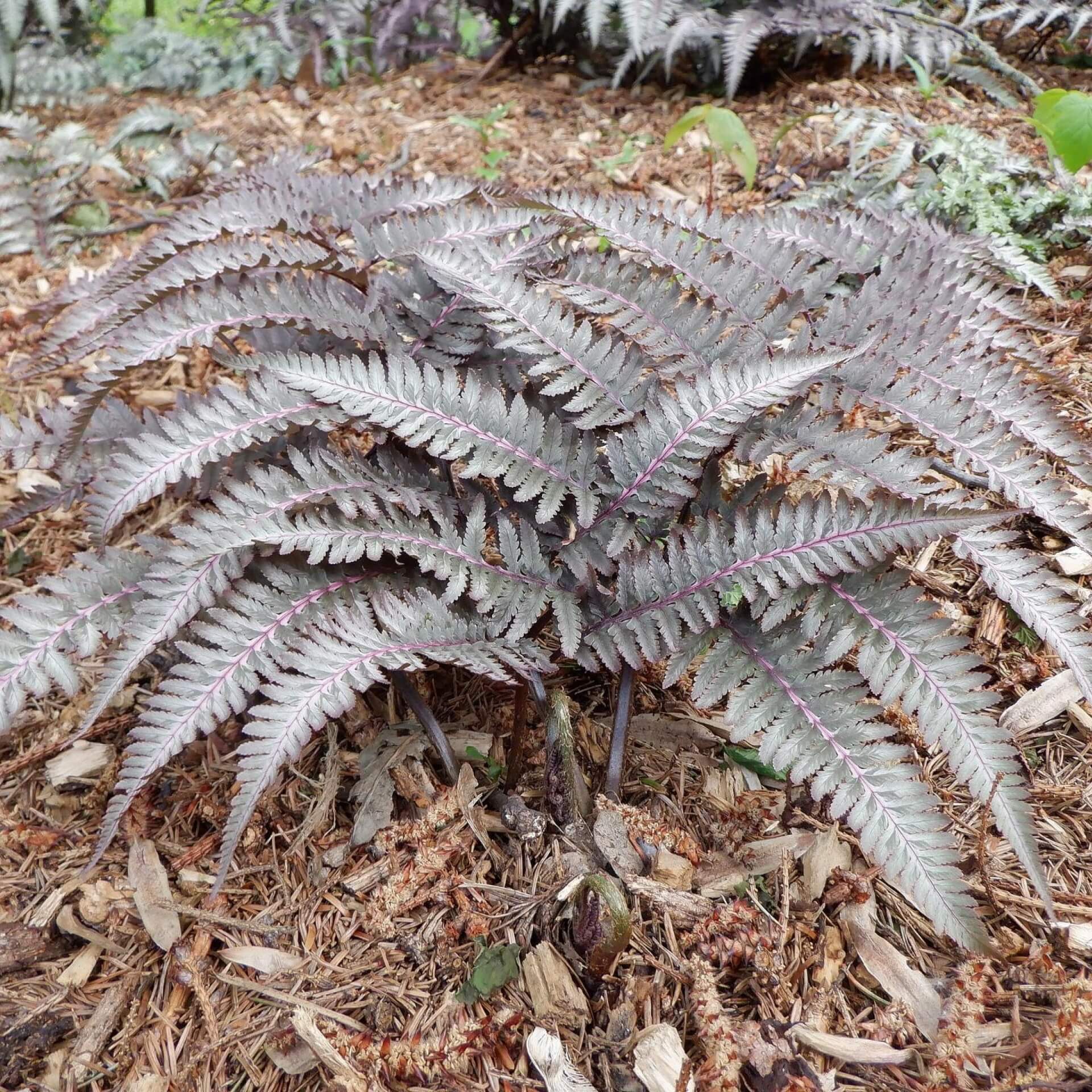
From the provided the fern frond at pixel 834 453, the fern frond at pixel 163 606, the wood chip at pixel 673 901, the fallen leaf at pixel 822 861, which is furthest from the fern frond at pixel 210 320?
the fallen leaf at pixel 822 861

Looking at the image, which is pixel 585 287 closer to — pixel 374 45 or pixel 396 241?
pixel 396 241

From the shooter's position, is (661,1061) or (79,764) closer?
(661,1061)

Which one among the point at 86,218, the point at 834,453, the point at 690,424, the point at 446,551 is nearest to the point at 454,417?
the point at 446,551

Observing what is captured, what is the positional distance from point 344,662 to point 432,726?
14.9 inches

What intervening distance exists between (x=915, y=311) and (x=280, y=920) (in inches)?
65.0

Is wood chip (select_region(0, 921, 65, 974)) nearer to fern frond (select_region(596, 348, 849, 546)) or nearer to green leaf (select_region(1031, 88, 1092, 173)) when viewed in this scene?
fern frond (select_region(596, 348, 849, 546))

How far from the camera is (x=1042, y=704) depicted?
1674 mm

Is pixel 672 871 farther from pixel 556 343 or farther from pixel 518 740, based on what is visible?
pixel 556 343

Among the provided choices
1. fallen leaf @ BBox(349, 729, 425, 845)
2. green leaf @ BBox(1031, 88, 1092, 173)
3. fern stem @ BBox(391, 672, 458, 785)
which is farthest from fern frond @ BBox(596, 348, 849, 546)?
green leaf @ BBox(1031, 88, 1092, 173)

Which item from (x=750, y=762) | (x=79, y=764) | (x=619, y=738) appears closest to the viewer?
(x=619, y=738)

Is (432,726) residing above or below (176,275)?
below

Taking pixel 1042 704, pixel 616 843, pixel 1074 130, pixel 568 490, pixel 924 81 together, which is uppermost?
pixel 1074 130

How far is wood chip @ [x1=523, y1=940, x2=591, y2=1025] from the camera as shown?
4.34 ft

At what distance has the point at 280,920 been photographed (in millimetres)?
1520
